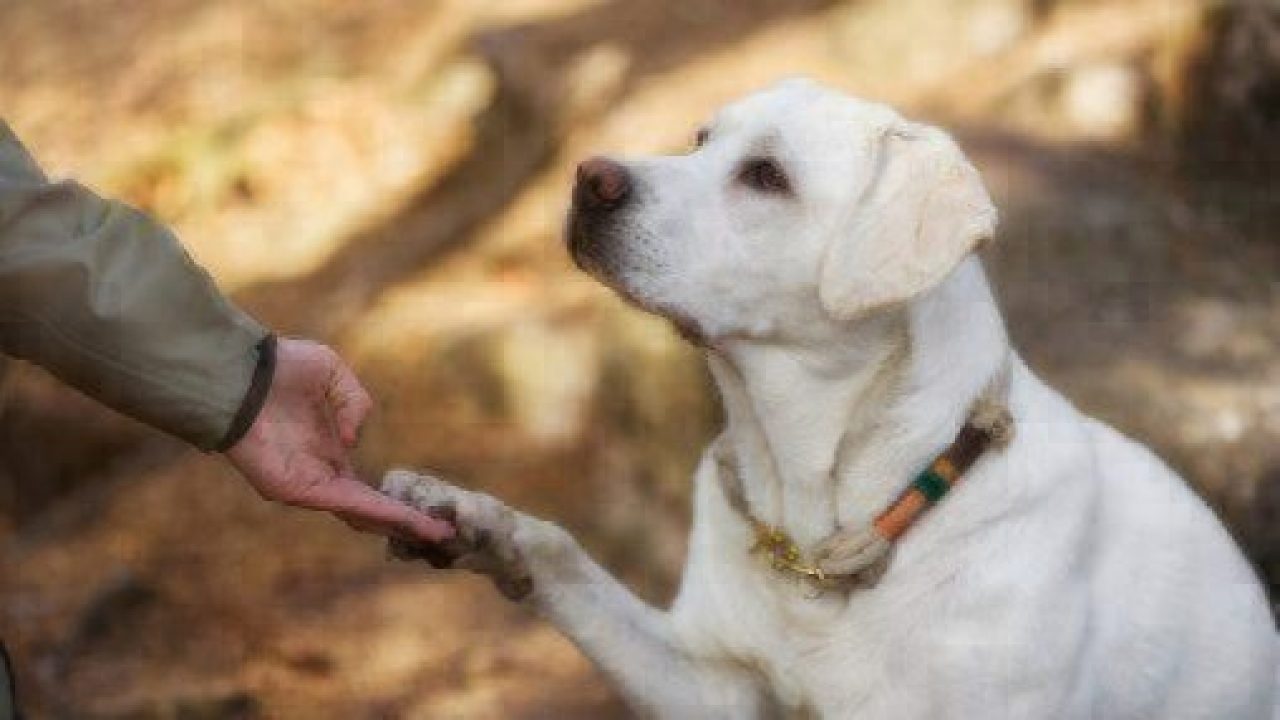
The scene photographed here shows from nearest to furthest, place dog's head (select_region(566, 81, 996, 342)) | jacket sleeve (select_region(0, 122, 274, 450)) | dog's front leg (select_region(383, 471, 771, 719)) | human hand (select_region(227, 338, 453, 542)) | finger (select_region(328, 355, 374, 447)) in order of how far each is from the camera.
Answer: jacket sleeve (select_region(0, 122, 274, 450))
human hand (select_region(227, 338, 453, 542))
finger (select_region(328, 355, 374, 447))
dog's head (select_region(566, 81, 996, 342))
dog's front leg (select_region(383, 471, 771, 719))

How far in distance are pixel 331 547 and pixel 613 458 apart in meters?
0.95

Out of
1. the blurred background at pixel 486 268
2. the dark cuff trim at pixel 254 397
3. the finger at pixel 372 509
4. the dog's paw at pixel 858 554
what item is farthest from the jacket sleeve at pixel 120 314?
the blurred background at pixel 486 268

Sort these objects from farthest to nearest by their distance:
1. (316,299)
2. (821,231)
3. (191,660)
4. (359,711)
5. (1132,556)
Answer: (316,299) → (191,660) → (359,711) → (1132,556) → (821,231)

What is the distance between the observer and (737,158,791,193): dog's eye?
11.8 ft

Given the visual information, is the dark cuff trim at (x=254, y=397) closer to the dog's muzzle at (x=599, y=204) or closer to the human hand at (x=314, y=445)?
the human hand at (x=314, y=445)

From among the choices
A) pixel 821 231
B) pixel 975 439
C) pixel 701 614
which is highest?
pixel 821 231

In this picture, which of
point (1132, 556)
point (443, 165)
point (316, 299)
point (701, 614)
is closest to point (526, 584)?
point (701, 614)

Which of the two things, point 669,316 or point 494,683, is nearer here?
point 669,316

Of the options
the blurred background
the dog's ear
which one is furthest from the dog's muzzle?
the blurred background

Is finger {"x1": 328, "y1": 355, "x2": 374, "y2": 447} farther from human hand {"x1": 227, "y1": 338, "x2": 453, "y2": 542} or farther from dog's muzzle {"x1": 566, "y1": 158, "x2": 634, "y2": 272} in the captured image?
dog's muzzle {"x1": 566, "y1": 158, "x2": 634, "y2": 272}

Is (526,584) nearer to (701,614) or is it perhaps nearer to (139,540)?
(701,614)

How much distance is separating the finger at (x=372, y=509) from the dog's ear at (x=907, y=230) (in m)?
0.79

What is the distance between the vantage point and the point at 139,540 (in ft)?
21.0

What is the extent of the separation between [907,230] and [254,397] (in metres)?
1.14
